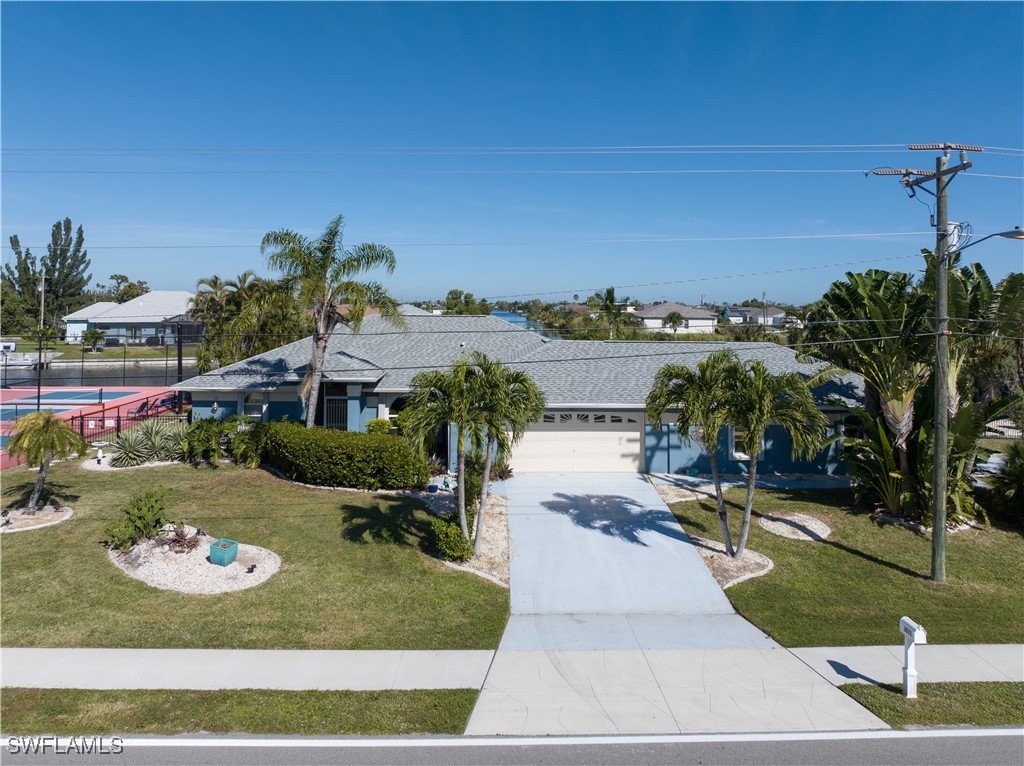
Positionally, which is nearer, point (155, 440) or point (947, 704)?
point (947, 704)

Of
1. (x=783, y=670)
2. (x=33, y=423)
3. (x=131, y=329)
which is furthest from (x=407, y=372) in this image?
(x=131, y=329)

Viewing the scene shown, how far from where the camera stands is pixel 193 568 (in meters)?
12.8

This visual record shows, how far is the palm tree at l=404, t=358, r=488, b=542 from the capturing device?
12.9 meters

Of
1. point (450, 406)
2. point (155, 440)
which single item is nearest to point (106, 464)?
point (155, 440)

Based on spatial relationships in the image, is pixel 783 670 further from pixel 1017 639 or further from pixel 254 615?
pixel 254 615

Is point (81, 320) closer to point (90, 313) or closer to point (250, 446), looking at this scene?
point (90, 313)

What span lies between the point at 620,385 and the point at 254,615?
531 inches

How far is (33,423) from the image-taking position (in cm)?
1441

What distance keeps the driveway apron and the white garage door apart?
4.27 meters

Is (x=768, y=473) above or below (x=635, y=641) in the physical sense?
above

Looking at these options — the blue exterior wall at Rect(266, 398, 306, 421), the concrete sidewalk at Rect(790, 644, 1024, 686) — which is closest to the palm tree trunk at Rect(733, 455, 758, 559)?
the concrete sidewalk at Rect(790, 644, 1024, 686)

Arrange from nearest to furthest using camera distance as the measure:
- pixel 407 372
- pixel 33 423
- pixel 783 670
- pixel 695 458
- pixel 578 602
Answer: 1. pixel 783 670
2. pixel 578 602
3. pixel 33 423
4. pixel 695 458
5. pixel 407 372

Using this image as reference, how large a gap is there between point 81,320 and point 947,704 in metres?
75.9

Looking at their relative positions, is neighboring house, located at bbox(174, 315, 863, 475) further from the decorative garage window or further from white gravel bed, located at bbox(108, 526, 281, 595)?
white gravel bed, located at bbox(108, 526, 281, 595)
